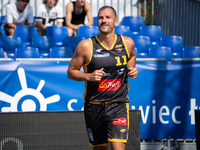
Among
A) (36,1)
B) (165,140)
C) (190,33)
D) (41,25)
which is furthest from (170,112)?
(36,1)

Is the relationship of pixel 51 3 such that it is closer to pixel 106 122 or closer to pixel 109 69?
pixel 109 69

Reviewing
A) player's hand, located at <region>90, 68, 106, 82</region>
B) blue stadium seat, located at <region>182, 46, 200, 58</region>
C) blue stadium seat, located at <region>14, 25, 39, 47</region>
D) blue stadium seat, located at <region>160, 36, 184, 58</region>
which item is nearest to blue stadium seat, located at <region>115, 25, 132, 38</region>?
blue stadium seat, located at <region>160, 36, 184, 58</region>

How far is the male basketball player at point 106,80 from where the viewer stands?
3256mm

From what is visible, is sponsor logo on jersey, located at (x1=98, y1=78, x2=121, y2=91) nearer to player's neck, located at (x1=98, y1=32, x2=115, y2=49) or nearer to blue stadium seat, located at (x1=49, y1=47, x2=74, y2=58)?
player's neck, located at (x1=98, y1=32, x2=115, y2=49)

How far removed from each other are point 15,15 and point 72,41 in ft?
7.48

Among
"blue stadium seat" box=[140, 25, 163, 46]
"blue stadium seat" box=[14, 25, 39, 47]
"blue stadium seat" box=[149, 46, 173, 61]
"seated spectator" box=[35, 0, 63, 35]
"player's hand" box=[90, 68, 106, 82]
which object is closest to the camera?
"player's hand" box=[90, 68, 106, 82]

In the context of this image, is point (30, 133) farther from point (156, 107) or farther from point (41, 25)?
point (41, 25)

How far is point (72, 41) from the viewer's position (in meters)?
7.94

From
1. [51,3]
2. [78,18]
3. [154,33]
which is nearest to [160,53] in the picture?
[154,33]

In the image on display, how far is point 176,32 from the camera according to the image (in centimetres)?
1106

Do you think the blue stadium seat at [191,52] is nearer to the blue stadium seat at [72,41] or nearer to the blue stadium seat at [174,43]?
the blue stadium seat at [174,43]

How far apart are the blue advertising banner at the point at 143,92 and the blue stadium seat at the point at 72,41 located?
111 inches

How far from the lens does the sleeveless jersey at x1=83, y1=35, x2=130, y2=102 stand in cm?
326

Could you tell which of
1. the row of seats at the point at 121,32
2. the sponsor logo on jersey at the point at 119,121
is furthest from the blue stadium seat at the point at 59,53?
the sponsor logo on jersey at the point at 119,121
